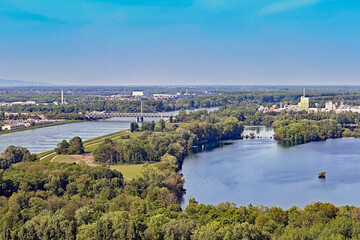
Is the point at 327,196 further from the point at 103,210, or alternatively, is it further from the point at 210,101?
the point at 210,101

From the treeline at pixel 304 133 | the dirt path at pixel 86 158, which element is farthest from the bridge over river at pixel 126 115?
the dirt path at pixel 86 158

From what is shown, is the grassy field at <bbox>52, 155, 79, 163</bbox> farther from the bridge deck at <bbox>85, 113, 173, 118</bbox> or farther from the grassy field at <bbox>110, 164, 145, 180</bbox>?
the bridge deck at <bbox>85, 113, 173, 118</bbox>

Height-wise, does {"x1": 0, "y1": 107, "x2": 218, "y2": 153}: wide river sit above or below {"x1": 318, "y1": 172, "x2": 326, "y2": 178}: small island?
below

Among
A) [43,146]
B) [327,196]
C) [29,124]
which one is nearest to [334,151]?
[327,196]

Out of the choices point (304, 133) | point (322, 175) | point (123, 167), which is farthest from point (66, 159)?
point (304, 133)

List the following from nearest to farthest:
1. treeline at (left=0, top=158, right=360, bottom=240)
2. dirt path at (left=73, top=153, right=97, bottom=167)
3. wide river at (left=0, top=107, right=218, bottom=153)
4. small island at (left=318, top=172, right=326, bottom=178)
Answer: treeline at (left=0, top=158, right=360, bottom=240)
small island at (left=318, top=172, right=326, bottom=178)
dirt path at (left=73, top=153, right=97, bottom=167)
wide river at (left=0, top=107, right=218, bottom=153)

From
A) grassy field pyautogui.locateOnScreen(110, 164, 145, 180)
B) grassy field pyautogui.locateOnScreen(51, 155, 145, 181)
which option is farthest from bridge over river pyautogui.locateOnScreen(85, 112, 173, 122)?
grassy field pyautogui.locateOnScreen(110, 164, 145, 180)

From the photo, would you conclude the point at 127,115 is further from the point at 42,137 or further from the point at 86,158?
the point at 86,158
